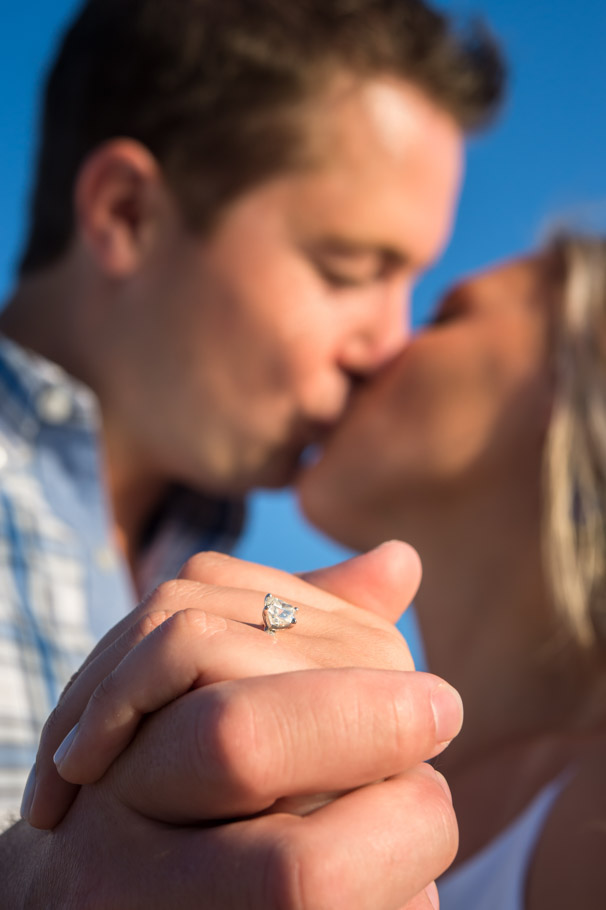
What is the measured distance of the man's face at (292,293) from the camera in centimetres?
237

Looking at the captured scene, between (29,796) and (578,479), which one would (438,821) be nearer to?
(29,796)

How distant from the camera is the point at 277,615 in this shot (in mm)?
688

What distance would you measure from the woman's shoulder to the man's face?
1.38 meters

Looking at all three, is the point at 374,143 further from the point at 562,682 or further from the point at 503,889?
the point at 503,889

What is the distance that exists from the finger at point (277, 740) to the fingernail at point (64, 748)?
0.21 feet

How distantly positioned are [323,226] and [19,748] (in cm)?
173

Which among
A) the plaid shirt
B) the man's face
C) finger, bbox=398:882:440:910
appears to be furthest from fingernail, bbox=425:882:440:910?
the man's face

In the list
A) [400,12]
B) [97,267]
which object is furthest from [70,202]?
[400,12]

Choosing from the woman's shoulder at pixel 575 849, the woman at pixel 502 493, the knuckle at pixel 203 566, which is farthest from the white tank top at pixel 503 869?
the knuckle at pixel 203 566

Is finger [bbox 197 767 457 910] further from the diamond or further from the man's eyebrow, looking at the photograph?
the man's eyebrow

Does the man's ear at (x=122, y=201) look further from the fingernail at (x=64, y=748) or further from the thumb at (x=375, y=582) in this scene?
the fingernail at (x=64, y=748)

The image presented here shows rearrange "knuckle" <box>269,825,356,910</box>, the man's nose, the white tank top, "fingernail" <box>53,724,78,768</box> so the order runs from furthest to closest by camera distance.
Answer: the man's nose → the white tank top → "fingernail" <box>53,724,78,768</box> → "knuckle" <box>269,825,356,910</box>

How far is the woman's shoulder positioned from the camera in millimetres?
1321

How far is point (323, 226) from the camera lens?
235 cm
